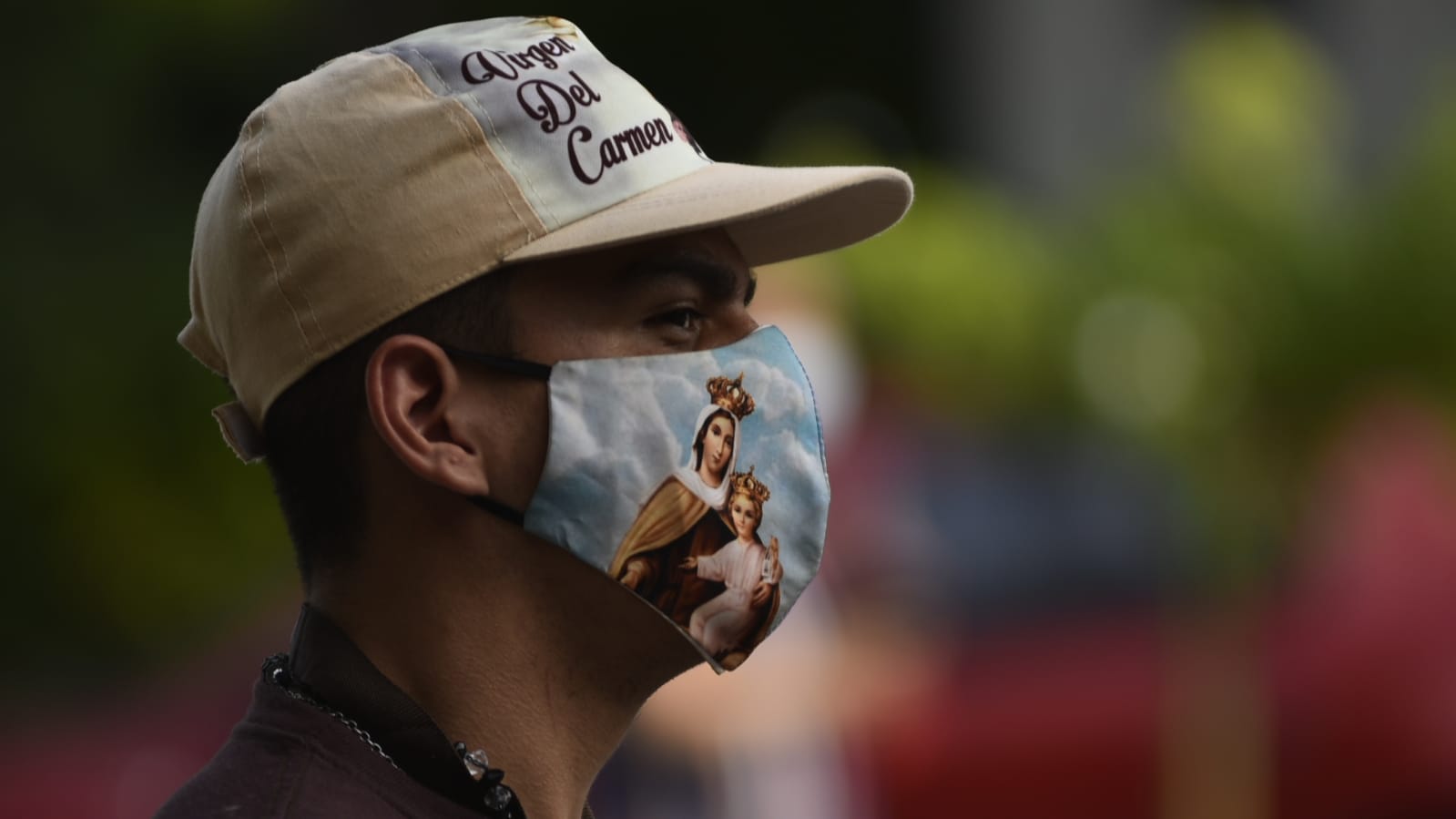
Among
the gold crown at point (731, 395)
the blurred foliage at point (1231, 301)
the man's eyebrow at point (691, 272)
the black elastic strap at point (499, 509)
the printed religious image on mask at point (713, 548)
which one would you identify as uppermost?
the man's eyebrow at point (691, 272)

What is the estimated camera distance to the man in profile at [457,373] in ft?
9.07

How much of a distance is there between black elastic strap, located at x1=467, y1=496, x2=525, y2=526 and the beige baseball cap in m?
0.27

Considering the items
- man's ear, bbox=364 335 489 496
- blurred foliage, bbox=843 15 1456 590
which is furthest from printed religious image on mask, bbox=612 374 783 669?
blurred foliage, bbox=843 15 1456 590

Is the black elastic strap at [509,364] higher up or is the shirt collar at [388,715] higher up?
the black elastic strap at [509,364]

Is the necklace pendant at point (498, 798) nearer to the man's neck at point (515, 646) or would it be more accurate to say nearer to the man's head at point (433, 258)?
the man's neck at point (515, 646)

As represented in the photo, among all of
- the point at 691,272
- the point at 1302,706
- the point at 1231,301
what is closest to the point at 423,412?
the point at 691,272

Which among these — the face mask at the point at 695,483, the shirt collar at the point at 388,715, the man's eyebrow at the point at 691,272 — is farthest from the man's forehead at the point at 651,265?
the shirt collar at the point at 388,715

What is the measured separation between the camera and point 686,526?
2.89 meters

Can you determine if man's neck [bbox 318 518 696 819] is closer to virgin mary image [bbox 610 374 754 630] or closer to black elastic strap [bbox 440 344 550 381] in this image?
virgin mary image [bbox 610 374 754 630]

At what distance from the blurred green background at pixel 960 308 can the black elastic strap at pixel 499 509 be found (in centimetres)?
755

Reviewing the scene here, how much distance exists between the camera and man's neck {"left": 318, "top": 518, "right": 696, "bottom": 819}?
110 inches

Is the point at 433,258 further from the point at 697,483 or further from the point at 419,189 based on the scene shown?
the point at 697,483

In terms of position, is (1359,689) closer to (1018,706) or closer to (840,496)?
(1018,706)

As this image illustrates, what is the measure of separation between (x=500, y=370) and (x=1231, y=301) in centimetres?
834
